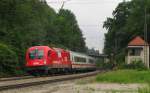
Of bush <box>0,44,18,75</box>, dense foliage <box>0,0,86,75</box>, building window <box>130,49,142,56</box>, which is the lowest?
bush <box>0,44,18,75</box>

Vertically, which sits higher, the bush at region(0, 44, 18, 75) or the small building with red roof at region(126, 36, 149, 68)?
the small building with red roof at region(126, 36, 149, 68)

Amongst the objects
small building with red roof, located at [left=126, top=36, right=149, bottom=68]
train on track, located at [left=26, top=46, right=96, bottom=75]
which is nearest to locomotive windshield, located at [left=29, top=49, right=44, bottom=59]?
train on track, located at [left=26, top=46, right=96, bottom=75]

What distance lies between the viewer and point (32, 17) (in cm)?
7131

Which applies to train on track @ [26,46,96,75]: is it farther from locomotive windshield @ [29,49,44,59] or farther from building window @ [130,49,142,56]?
building window @ [130,49,142,56]

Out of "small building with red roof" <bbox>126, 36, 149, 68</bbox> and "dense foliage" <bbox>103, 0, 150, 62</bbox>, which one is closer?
"small building with red roof" <bbox>126, 36, 149, 68</bbox>

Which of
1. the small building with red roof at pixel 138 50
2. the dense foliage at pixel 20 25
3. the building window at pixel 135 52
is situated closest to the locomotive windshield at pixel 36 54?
the dense foliage at pixel 20 25

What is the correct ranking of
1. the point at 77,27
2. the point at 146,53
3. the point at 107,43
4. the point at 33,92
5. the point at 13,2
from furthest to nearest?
the point at 77,27 < the point at 107,43 < the point at 146,53 < the point at 13,2 < the point at 33,92

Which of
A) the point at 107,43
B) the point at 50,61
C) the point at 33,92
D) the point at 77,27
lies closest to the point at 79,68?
the point at 50,61

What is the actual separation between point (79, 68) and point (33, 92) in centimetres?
4406

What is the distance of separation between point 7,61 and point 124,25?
2818 inches

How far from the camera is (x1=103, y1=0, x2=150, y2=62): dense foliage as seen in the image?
102812 mm

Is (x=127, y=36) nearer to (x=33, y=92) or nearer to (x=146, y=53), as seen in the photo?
(x=146, y=53)

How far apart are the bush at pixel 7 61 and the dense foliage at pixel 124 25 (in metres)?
46.8

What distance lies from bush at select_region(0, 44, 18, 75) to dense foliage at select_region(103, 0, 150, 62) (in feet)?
153
